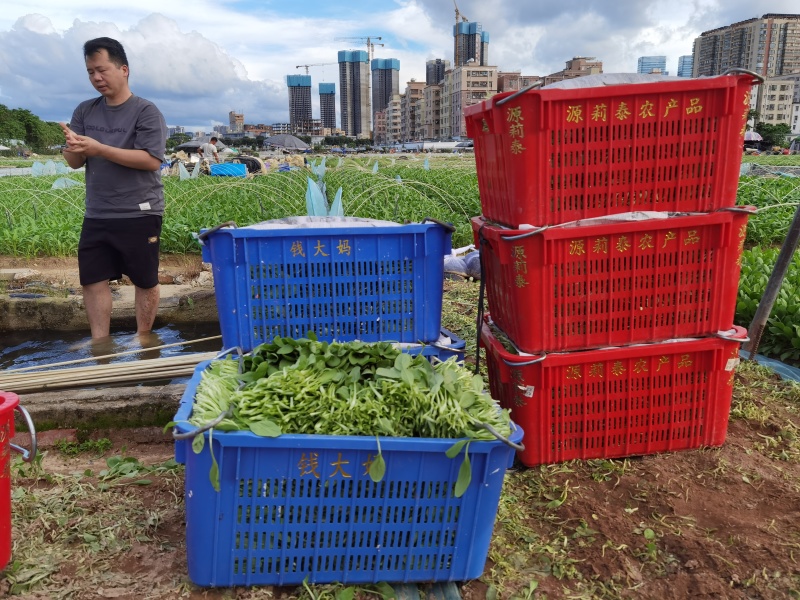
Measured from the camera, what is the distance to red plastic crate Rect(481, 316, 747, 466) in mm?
2834

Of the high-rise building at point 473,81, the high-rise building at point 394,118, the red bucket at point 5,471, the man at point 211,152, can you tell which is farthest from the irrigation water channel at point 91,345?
the high-rise building at point 394,118

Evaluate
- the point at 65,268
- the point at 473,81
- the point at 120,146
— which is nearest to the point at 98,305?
the point at 120,146

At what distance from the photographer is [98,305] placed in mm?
4367

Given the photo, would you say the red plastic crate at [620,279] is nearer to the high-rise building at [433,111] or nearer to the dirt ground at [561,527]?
the dirt ground at [561,527]

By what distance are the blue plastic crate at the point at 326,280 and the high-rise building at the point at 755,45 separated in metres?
127

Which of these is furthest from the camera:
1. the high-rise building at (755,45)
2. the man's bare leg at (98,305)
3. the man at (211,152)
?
the high-rise building at (755,45)

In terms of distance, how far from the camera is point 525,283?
8.89 ft

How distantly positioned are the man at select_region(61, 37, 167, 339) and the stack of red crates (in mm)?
2264

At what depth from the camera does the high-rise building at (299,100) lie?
159 metres

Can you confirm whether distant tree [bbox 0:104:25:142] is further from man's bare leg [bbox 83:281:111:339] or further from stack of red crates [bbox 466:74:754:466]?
stack of red crates [bbox 466:74:754:466]

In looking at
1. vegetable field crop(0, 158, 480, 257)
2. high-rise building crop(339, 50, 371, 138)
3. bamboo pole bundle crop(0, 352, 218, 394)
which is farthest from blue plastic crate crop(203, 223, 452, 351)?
high-rise building crop(339, 50, 371, 138)

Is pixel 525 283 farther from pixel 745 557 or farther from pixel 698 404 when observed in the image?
pixel 745 557

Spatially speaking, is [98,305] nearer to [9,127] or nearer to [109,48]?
[109,48]

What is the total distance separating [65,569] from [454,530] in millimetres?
1367
